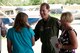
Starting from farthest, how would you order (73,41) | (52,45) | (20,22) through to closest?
(52,45) → (20,22) → (73,41)

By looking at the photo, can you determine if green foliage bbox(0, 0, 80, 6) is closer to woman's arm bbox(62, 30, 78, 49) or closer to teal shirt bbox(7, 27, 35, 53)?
teal shirt bbox(7, 27, 35, 53)

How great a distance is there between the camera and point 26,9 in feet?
13.4

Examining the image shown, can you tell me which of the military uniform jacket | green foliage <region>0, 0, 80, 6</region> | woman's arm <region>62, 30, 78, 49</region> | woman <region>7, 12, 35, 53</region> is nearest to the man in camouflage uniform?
the military uniform jacket

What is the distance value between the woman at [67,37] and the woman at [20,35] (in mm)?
406

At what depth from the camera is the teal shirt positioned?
101 inches

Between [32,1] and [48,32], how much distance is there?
137 centimetres

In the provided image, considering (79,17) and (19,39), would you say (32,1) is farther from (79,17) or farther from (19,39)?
(19,39)

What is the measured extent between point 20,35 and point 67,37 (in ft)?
1.94

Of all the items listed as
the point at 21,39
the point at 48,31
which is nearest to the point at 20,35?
the point at 21,39

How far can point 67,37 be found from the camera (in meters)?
2.39

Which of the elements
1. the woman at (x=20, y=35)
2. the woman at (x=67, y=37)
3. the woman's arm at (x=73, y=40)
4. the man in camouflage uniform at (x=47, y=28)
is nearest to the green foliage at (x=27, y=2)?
the man in camouflage uniform at (x=47, y=28)

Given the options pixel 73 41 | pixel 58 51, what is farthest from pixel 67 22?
pixel 58 51

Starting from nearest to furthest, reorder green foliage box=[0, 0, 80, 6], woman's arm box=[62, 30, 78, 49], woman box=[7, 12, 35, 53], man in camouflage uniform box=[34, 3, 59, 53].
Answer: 1. woman's arm box=[62, 30, 78, 49]
2. woman box=[7, 12, 35, 53]
3. man in camouflage uniform box=[34, 3, 59, 53]
4. green foliage box=[0, 0, 80, 6]

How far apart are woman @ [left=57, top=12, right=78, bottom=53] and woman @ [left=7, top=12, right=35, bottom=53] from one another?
16.0 inches
